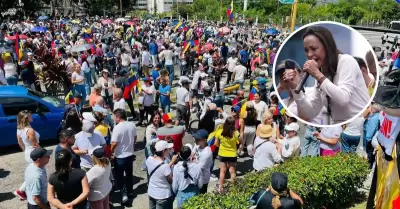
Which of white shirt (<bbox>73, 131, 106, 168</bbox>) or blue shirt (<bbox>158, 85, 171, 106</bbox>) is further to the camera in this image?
blue shirt (<bbox>158, 85, 171, 106</bbox>)

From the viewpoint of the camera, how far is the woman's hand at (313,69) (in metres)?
1.93

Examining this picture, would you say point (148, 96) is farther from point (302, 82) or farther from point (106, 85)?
point (302, 82)

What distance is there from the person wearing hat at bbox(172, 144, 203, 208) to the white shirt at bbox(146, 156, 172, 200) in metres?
0.10

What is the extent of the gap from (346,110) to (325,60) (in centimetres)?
27

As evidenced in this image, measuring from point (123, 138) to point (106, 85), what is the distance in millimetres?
4802

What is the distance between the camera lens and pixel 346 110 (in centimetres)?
198

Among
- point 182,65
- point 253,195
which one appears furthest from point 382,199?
point 182,65

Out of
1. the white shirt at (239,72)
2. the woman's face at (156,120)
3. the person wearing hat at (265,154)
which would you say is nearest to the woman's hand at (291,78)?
the person wearing hat at (265,154)

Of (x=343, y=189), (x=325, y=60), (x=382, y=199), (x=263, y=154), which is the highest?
(x=325, y=60)

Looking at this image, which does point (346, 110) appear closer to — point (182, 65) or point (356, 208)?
point (356, 208)

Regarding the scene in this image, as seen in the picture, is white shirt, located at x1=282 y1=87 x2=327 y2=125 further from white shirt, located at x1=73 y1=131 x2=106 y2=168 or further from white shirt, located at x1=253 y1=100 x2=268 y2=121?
white shirt, located at x1=253 y1=100 x2=268 y2=121

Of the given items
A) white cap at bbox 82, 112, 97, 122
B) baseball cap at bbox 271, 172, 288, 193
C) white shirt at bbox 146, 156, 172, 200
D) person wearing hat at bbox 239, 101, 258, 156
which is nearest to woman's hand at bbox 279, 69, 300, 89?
baseball cap at bbox 271, 172, 288, 193

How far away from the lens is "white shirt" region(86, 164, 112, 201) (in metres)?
5.17

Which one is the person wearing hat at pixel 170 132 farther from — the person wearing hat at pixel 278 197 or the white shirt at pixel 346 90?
the white shirt at pixel 346 90
